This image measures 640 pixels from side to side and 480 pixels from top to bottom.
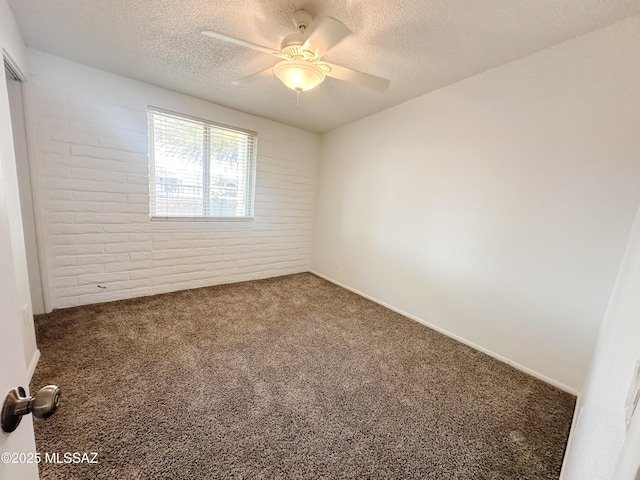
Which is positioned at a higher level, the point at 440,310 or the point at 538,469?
the point at 440,310

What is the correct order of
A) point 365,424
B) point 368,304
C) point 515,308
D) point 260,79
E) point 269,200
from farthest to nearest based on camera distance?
point 269,200 < point 368,304 < point 260,79 < point 515,308 < point 365,424

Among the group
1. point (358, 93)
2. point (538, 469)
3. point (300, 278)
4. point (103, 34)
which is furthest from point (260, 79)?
point (538, 469)

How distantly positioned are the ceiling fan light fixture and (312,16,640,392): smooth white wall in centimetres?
146

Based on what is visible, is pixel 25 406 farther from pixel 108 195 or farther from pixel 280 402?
pixel 108 195

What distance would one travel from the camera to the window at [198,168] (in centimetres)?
Result: 288

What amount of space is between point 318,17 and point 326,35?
1.23 feet

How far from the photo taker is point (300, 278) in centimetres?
406

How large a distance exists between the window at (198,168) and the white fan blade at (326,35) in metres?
2.10

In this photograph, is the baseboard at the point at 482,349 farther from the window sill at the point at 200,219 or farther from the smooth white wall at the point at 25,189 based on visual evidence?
the smooth white wall at the point at 25,189

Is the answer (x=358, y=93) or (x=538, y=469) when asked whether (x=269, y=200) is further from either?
(x=538, y=469)

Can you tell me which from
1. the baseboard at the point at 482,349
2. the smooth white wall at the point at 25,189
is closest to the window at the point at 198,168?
the smooth white wall at the point at 25,189

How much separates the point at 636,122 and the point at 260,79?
9.04 ft

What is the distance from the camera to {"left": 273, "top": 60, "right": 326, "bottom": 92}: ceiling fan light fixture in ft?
5.37

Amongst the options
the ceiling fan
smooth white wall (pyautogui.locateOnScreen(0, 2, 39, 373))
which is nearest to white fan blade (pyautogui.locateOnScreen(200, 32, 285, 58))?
the ceiling fan
